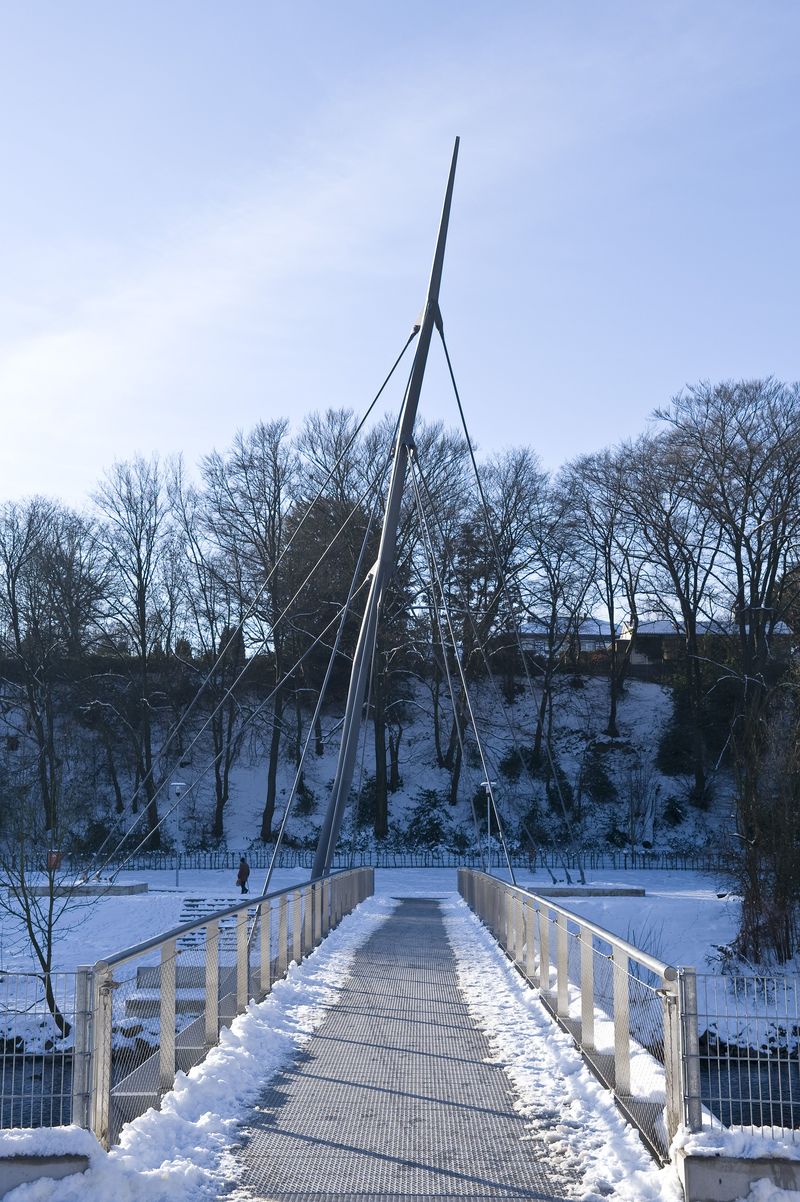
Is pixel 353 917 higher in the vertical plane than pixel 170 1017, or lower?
lower

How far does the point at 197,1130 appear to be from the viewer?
6.43 meters

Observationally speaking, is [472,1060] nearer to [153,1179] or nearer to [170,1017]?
[170,1017]

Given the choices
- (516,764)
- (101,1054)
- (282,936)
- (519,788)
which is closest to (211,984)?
(101,1054)

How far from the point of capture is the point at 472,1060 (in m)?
8.72

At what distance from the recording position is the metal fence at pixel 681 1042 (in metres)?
5.64

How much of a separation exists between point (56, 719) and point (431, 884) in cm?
2246

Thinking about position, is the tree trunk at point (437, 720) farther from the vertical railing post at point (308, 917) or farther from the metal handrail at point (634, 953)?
the metal handrail at point (634, 953)

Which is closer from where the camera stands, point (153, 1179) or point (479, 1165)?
point (153, 1179)

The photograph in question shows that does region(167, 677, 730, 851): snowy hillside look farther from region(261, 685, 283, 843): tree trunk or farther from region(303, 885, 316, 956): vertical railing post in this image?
region(303, 885, 316, 956): vertical railing post

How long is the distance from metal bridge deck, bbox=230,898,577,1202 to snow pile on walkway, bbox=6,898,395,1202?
15cm

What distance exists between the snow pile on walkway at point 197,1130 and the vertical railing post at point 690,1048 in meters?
2.09

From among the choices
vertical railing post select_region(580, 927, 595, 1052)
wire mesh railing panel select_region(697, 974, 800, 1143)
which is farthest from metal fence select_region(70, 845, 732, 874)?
wire mesh railing panel select_region(697, 974, 800, 1143)

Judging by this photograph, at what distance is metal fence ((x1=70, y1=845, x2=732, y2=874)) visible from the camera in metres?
41.8

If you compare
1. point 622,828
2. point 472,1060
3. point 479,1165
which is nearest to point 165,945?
point 479,1165
